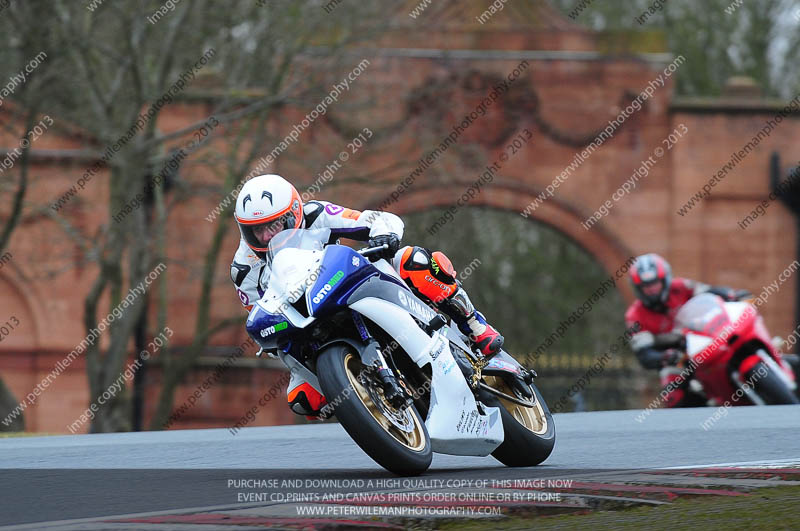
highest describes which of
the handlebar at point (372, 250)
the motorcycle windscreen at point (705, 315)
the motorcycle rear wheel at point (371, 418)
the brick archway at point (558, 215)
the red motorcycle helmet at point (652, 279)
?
the brick archway at point (558, 215)

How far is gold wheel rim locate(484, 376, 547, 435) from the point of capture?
7.16m

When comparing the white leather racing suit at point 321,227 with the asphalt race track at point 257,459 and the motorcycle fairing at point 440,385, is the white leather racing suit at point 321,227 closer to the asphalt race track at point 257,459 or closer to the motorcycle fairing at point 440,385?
the motorcycle fairing at point 440,385

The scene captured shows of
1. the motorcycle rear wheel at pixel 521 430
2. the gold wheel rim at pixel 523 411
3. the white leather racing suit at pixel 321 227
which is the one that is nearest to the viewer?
the white leather racing suit at pixel 321 227

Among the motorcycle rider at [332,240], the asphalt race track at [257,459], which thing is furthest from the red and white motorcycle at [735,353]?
the motorcycle rider at [332,240]

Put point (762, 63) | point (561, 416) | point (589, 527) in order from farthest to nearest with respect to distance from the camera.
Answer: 1. point (762, 63)
2. point (561, 416)
3. point (589, 527)

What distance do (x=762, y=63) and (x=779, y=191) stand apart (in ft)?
25.2

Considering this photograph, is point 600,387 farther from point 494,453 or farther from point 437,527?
point 437,527

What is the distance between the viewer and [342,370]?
19.5 ft

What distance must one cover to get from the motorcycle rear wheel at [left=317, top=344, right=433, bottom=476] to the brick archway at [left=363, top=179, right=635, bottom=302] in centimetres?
1759

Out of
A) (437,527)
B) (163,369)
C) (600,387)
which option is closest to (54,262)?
(163,369)

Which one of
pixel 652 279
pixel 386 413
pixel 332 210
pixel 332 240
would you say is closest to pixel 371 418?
pixel 386 413

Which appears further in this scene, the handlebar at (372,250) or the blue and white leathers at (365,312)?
the handlebar at (372,250)

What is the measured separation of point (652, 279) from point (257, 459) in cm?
604

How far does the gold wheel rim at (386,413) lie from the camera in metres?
6.01
